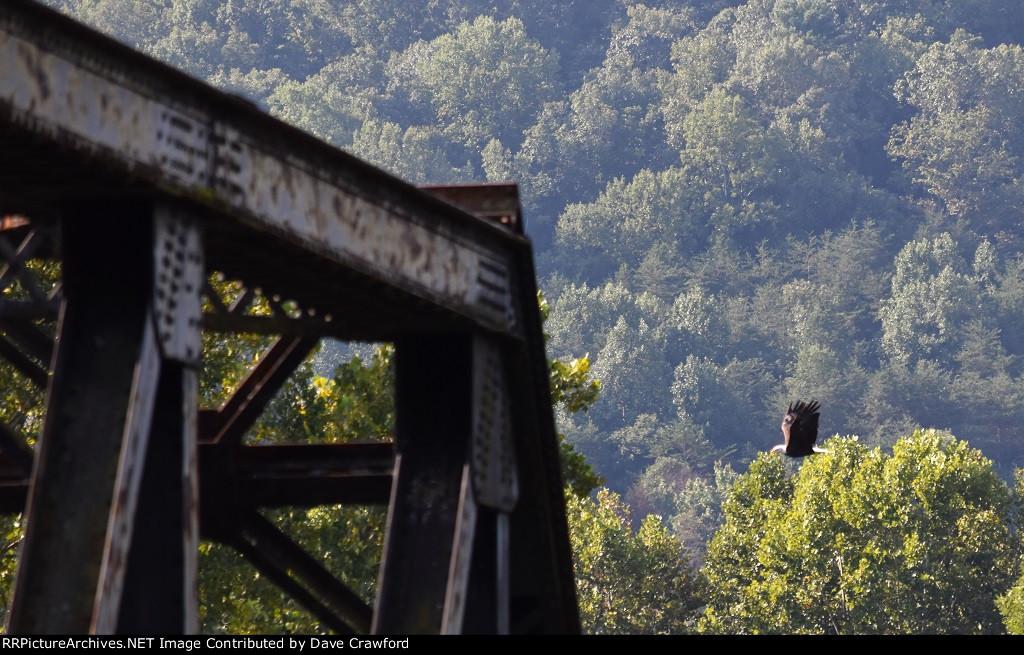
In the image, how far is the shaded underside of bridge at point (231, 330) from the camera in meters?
6.67

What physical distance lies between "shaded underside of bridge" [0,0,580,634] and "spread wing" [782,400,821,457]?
13.7 metres

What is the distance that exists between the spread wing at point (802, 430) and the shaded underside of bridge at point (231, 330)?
13722 millimetres

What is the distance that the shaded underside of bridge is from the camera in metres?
6.67

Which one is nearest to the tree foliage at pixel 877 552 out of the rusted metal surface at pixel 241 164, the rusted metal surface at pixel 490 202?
the rusted metal surface at pixel 490 202

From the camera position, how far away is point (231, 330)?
28.2 feet

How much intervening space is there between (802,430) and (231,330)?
15.9 meters

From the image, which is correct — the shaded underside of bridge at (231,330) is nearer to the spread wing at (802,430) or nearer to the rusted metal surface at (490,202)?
the rusted metal surface at (490,202)

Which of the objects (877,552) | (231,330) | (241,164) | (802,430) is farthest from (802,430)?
(877,552)

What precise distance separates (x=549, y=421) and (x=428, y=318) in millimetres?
1113

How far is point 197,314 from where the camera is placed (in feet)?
23.0

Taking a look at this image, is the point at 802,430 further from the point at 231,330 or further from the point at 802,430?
the point at 231,330

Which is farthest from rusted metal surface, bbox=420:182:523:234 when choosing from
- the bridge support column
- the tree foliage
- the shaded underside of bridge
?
the tree foliage

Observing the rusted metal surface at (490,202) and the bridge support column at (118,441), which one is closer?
the bridge support column at (118,441)

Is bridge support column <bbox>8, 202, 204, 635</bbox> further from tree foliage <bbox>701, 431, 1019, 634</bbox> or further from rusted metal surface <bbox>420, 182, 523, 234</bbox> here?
tree foliage <bbox>701, 431, 1019, 634</bbox>
